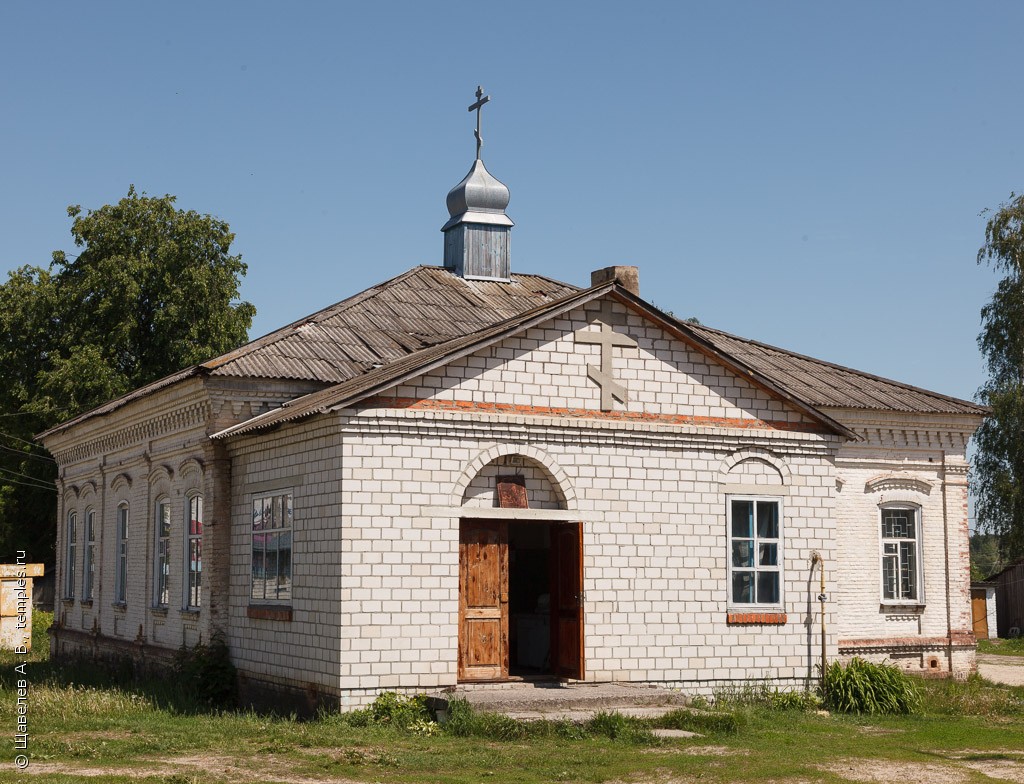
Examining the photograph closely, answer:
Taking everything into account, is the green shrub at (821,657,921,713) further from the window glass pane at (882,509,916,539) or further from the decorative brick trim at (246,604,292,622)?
the decorative brick trim at (246,604,292,622)

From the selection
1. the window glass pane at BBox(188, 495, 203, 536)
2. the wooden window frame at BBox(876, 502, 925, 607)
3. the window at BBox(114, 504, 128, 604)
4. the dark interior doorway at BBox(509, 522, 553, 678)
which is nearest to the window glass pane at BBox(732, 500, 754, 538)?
the dark interior doorway at BBox(509, 522, 553, 678)

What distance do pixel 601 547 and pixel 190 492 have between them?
6.51 meters

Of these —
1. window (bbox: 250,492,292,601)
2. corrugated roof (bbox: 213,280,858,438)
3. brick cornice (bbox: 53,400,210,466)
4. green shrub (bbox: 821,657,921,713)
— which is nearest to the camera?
corrugated roof (bbox: 213,280,858,438)

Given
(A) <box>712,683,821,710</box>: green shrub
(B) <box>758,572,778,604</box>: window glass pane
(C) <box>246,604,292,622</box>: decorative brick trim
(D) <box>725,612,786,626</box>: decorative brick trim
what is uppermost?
(B) <box>758,572,778,604</box>: window glass pane

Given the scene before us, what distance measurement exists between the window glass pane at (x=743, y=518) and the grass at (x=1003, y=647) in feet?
51.9

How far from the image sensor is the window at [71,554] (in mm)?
26234

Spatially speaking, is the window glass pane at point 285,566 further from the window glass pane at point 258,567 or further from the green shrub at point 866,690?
the green shrub at point 866,690

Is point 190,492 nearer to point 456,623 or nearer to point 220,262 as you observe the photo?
point 456,623

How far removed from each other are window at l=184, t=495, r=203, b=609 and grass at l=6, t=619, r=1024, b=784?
2.26 metres

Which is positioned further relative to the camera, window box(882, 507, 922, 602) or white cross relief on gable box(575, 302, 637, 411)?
window box(882, 507, 922, 602)

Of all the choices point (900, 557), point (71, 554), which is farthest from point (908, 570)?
point (71, 554)

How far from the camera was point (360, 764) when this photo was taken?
12.6 meters

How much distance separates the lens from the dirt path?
23266 millimetres

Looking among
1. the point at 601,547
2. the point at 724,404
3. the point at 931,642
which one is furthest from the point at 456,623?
the point at 931,642
